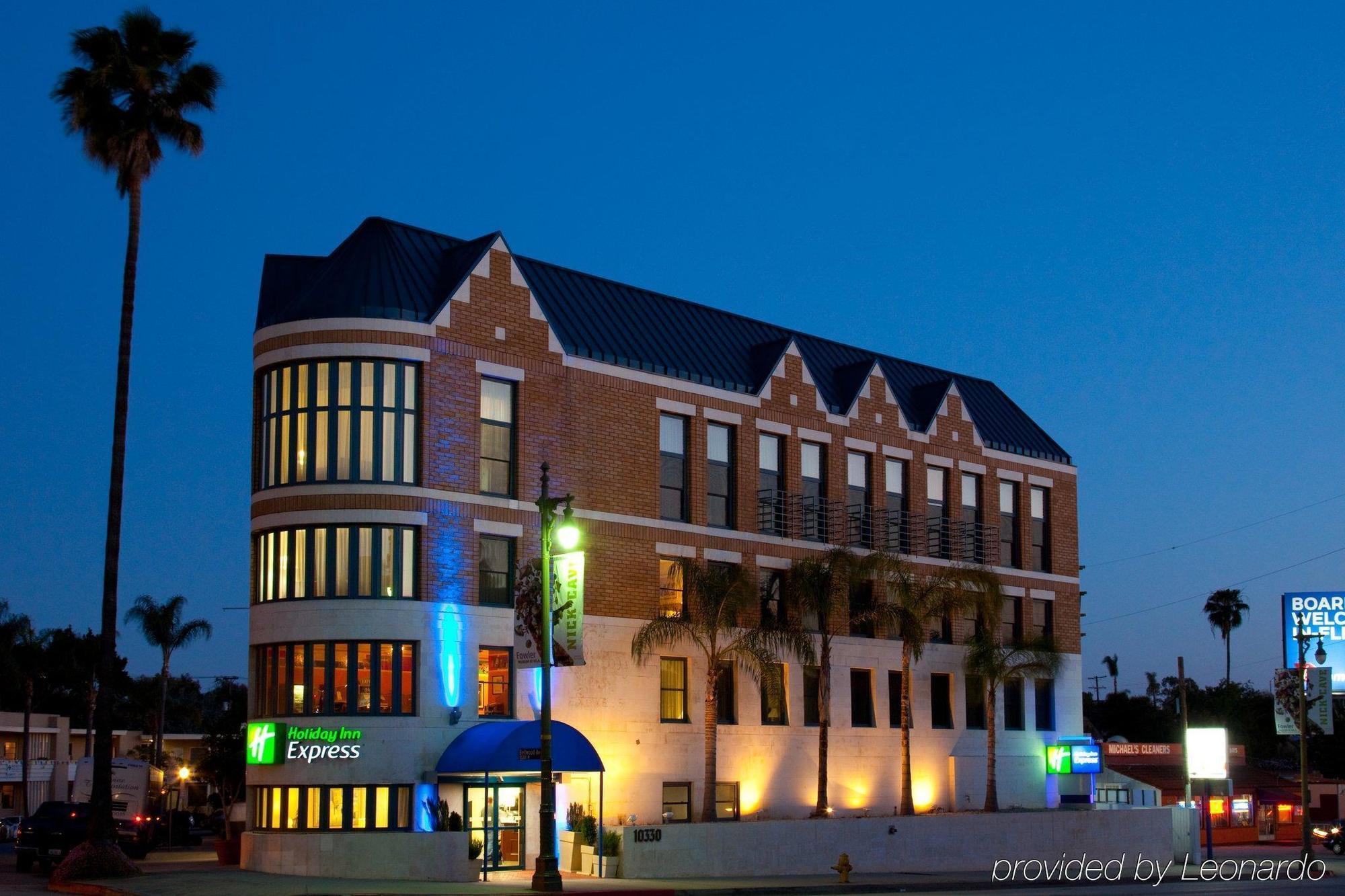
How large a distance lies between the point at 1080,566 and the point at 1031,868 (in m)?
18.7

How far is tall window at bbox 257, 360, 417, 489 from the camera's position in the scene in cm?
4022

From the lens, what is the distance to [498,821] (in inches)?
1574

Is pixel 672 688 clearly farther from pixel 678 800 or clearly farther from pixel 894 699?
pixel 894 699

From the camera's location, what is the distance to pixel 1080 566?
62.0 metres

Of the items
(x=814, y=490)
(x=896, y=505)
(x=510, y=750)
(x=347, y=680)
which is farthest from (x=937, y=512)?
(x=347, y=680)

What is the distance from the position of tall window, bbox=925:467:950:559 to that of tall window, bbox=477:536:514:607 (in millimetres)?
18030

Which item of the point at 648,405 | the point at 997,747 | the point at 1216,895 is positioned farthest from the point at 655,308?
the point at 1216,895

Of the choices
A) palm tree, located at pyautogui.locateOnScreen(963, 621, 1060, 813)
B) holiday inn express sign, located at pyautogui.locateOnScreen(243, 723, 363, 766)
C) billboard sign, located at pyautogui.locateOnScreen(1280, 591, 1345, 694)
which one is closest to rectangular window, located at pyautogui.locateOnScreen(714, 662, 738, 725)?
palm tree, located at pyautogui.locateOnScreen(963, 621, 1060, 813)

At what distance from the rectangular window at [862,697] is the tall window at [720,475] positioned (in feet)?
23.8

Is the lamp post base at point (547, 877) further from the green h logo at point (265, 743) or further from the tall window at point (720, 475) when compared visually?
the tall window at point (720, 475)

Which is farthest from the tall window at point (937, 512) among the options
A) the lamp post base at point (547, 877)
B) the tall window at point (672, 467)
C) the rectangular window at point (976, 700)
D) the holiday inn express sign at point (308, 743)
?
the lamp post base at point (547, 877)

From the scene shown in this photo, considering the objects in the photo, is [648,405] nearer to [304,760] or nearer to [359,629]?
[359,629]

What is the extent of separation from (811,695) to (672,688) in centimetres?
620

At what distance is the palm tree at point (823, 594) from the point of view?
155 ft
